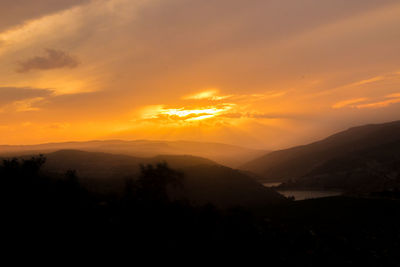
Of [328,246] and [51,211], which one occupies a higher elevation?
[51,211]

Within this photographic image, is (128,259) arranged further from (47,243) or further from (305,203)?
(305,203)

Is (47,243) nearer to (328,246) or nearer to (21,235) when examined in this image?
(21,235)

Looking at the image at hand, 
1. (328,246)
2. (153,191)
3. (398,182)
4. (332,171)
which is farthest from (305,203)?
(332,171)

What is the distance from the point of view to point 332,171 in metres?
170

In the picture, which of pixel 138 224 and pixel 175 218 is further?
pixel 175 218

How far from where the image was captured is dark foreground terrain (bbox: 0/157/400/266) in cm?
2266

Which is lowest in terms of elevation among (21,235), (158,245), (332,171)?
(332,171)

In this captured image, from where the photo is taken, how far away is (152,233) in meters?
24.9

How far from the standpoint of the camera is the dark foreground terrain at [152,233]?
74.3 ft

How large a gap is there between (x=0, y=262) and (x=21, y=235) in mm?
2260

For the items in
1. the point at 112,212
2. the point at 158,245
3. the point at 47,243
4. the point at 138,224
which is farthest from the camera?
the point at 112,212

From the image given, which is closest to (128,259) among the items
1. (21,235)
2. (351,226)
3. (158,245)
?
(158,245)

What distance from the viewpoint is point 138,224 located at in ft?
84.7

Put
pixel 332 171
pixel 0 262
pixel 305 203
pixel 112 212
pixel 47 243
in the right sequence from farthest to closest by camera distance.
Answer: pixel 332 171
pixel 305 203
pixel 112 212
pixel 47 243
pixel 0 262
